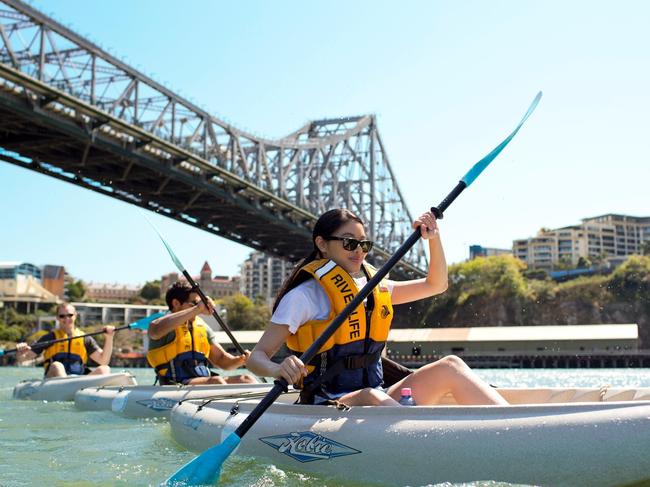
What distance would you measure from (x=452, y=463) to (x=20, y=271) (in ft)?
383

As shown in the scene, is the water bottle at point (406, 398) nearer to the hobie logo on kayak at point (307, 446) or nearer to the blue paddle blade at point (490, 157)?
the hobie logo on kayak at point (307, 446)

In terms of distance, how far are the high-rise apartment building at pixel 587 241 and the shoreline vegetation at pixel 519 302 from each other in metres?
36.6

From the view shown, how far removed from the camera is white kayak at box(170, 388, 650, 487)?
286 cm

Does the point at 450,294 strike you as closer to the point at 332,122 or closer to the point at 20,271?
the point at 332,122

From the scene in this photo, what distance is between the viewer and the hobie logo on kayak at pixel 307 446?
3367 millimetres

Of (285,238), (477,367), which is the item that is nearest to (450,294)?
(477,367)

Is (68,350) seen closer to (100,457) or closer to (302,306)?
(100,457)

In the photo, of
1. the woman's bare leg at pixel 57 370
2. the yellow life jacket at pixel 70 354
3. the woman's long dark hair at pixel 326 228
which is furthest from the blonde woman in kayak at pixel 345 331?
the woman's bare leg at pixel 57 370

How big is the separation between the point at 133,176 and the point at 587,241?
9062cm

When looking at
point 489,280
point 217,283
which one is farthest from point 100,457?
point 217,283

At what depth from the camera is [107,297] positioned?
470 ft

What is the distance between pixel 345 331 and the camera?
346 centimetres

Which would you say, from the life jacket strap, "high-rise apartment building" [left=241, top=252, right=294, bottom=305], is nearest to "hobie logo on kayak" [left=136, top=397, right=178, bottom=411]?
the life jacket strap

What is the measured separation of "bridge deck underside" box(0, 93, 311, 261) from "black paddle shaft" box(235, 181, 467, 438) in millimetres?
16877
